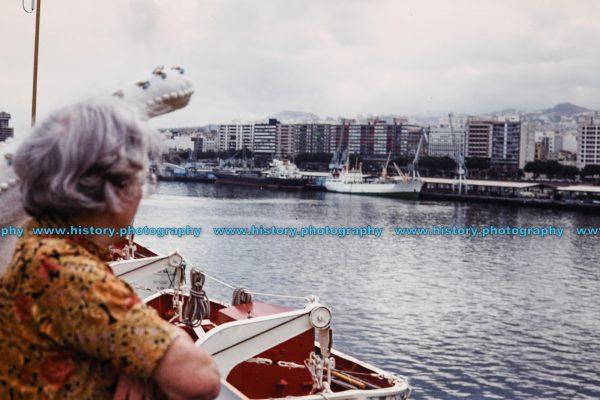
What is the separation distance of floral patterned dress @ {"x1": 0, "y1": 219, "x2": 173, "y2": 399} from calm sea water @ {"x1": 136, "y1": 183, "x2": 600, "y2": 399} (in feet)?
26.0

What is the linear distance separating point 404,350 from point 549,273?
9643 millimetres

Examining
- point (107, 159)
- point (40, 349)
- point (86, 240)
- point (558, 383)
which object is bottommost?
point (558, 383)

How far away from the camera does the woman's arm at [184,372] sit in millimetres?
934

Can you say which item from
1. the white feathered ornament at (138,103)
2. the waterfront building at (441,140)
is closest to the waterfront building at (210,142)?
the waterfront building at (441,140)

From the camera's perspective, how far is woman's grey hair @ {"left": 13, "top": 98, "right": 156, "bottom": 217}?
99cm

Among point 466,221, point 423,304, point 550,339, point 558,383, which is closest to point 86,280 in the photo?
point 558,383

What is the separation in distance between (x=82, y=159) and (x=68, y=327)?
0.73ft

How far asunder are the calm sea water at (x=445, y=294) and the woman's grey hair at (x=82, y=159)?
26.0 ft

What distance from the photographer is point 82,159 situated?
99 cm

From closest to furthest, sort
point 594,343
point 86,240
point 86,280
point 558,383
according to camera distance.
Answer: point 86,280 < point 86,240 < point 558,383 < point 594,343

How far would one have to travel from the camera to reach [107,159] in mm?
995

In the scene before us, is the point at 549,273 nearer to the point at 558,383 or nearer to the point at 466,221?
the point at 558,383

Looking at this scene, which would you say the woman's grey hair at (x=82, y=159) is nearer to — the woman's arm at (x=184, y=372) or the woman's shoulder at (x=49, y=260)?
the woman's shoulder at (x=49, y=260)

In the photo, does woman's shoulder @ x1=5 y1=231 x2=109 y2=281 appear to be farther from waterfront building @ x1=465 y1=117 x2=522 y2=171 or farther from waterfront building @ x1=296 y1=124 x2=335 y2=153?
waterfront building @ x1=296 y1=124 x2=335 y2=153
